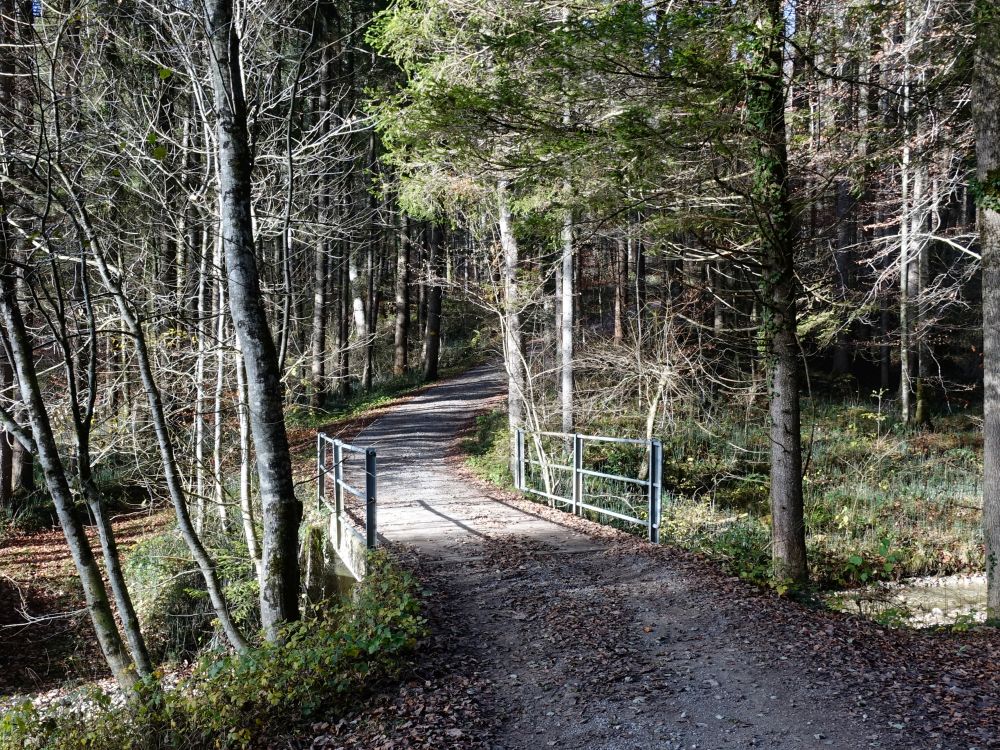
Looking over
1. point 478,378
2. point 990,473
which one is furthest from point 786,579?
point 478,378

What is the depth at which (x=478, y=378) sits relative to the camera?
28.2m

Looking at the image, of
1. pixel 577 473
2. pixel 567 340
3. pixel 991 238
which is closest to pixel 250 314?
pixel 577 473

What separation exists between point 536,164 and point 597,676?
4.64m

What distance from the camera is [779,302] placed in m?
6.89

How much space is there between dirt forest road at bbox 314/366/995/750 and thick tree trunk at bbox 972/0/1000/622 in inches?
79.9

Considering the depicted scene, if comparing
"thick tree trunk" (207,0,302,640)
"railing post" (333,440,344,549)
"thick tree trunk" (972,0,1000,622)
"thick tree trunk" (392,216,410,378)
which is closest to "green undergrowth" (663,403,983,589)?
"thick tree trunk" (972,0,1000,622)

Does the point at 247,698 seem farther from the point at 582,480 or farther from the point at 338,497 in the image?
the point at 582,480

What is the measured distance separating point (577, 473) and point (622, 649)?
4.65 meters

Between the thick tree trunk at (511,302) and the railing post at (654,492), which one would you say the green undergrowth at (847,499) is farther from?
the thick tree trunk at (511,302)

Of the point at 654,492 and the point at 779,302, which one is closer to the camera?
the point at 779,302

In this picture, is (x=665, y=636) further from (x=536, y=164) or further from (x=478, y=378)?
(x=478, y=378)

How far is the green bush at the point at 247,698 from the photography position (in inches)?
186

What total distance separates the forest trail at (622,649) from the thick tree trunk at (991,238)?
225 cm

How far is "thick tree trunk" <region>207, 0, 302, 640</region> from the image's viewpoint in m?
5.26
